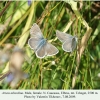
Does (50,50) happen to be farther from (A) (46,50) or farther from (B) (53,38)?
(B) (53,38)

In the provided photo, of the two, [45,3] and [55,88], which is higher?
[45,3]

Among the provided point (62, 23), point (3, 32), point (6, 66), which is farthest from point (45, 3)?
point (6, 66)

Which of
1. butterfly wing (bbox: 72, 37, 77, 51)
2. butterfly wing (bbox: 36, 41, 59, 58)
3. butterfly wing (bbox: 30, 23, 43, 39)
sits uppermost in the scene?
butterfly wing (bbox: 30, 23, 43, 39)

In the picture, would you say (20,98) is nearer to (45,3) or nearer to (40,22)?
(40,22)

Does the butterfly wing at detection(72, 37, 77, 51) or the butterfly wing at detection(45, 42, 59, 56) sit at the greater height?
the butterfly wing at detection(72, 37, 77, 51)

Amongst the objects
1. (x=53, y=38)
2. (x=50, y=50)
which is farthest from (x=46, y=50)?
(x=53, y=38)

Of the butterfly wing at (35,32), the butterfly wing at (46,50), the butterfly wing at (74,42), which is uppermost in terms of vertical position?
the butterfly wing at (35,32)

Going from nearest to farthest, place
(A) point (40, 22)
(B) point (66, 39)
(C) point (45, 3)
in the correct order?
(B) point (66, 39), (A) point (40, 22), (C) point (45, 3)

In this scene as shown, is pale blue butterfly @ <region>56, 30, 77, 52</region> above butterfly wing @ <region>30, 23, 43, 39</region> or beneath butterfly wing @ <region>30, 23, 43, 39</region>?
beneath
